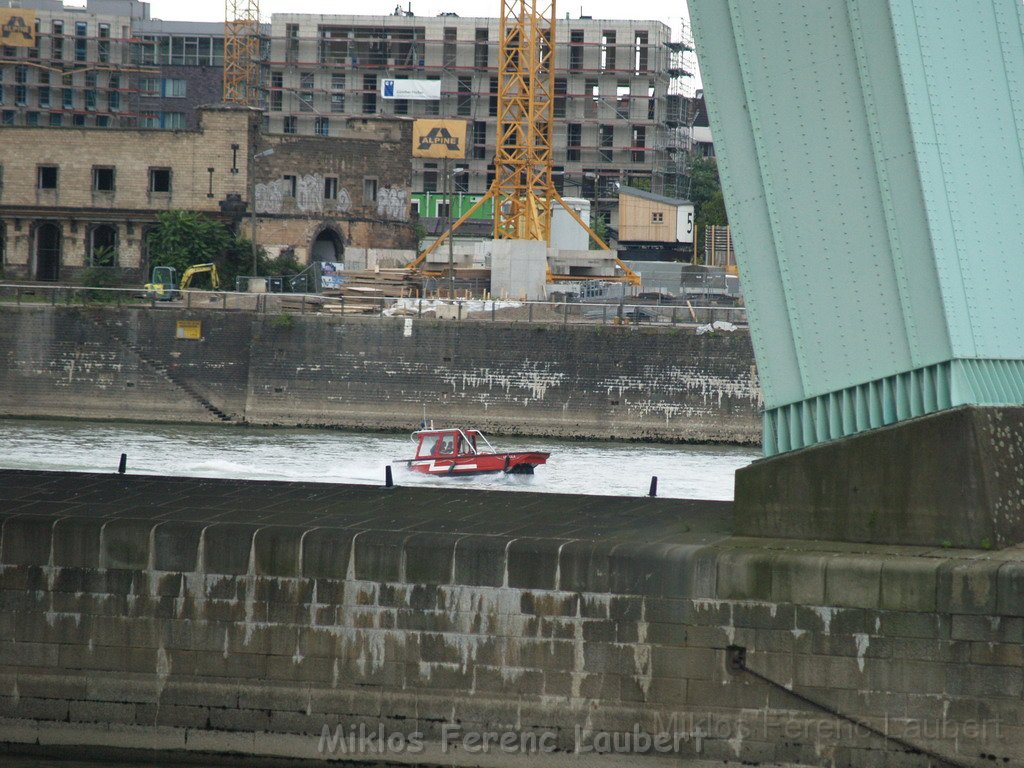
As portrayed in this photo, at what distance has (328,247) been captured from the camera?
69.9 meters

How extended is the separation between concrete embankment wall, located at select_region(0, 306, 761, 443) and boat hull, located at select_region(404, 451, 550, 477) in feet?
34.3

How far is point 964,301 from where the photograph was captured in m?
14.6

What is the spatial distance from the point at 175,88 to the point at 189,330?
178 ft

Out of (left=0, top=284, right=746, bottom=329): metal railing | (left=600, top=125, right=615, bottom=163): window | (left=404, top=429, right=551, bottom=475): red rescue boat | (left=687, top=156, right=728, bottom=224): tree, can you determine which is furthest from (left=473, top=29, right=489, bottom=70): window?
(left=404, top=429, right=551, bottom=475): red rescue boat

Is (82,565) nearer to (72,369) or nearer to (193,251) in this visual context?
(72,369)

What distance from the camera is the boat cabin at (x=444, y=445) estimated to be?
39.1m

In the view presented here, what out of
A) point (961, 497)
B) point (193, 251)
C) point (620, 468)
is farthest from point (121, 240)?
point (961, 497)

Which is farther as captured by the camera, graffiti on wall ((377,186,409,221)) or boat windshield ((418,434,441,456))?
graffiti on wall ((377,186,409,221))

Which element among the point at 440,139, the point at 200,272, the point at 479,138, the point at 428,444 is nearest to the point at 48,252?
the point at 200,272

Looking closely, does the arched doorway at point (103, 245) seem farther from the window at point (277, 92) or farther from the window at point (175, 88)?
the window at point (175, 88)

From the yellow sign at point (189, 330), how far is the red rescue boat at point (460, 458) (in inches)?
573

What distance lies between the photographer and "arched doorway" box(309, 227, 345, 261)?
68.6m

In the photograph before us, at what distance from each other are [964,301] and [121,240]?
5419 cm

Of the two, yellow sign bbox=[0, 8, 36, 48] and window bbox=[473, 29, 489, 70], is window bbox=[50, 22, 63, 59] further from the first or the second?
window bbox=[473, 29, 489, 70]
